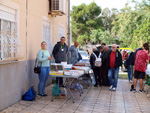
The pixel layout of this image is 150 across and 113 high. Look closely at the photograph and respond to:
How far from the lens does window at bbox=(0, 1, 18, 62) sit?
246 inches

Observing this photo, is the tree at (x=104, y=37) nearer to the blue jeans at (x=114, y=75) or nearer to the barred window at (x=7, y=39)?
the blue jeans at (x=114, y=75)

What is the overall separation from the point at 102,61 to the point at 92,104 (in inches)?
141

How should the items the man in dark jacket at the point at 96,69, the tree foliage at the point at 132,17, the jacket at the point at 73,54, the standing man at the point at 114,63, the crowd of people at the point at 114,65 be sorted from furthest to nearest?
the tree foliage at the point at 132,17, the man in dark jacket at the point at 96,69, the jacket at the point at 73,54, the standing man at the point at 114,63, the crowd of people at the point at 114,65

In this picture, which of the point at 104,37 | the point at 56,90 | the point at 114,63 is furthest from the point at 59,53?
the point at 104,37

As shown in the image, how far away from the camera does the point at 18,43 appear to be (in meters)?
6.94

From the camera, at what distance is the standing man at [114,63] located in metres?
9.34

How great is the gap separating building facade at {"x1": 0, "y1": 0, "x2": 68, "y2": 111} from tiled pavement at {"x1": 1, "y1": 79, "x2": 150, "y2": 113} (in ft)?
1.73

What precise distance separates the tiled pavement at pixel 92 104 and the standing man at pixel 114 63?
2.88 ft

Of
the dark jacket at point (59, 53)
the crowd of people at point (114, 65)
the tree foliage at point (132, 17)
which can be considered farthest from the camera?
the tree foliage at point (132, 17)

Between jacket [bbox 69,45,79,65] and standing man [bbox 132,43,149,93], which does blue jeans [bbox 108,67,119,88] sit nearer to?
standing man [bbox 132,43,149,93]

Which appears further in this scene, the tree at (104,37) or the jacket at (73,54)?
the tree at (104,37)

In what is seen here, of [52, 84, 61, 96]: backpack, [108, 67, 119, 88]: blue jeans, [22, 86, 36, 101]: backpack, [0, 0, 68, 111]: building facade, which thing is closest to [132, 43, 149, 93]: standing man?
[108, 67, 119, 88]: blue jeans

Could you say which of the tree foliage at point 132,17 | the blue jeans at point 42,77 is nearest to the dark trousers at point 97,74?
the blue jeans at point 42,77

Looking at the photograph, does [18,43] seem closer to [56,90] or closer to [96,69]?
[56,90]
